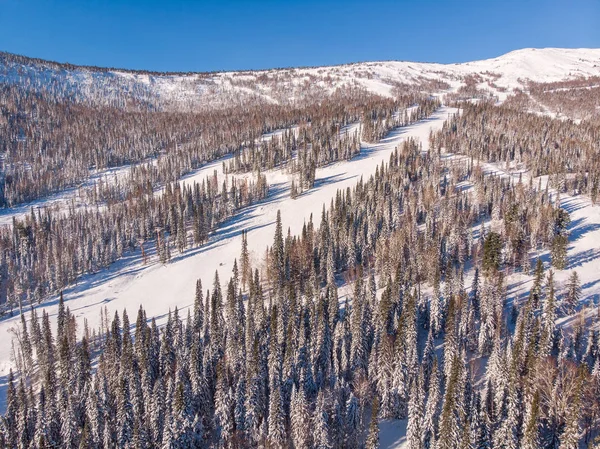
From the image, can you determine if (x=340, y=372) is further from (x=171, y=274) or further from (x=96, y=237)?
(x=96, y=237)

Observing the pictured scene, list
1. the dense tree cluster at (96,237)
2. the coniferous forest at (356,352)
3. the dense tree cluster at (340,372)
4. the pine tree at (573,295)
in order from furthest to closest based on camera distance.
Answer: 1. the dense tree cluster at (96,237)
2. the pine tree at (573,295)
3. the coniferous forest at (356,352)
4. the dense tree cluster at (340,372)

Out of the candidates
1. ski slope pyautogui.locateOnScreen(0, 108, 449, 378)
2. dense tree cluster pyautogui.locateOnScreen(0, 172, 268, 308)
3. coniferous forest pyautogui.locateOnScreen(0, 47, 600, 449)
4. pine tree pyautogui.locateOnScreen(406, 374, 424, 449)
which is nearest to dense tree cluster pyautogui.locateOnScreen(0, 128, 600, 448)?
pine tree pyautogui.locateOnScreen(406, 374, 424, 449)

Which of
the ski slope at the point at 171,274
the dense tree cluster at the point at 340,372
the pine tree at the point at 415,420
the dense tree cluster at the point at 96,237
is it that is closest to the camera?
the pine tree at the point at 415,420

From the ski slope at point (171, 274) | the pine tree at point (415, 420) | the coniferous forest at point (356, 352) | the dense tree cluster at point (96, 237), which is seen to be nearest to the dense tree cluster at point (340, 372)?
the pine tree at point (415, 420)

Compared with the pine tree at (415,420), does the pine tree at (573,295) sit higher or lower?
higher

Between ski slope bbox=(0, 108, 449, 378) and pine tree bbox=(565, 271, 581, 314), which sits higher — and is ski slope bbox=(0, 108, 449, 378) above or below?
below

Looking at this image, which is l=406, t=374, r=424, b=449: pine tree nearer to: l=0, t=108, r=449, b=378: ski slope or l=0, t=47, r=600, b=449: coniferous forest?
l=0, t=47, r=600, b=449: coniferous forest

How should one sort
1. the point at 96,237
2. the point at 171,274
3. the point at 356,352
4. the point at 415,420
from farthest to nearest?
1. the point at 96,237
2. the point at 171,274
3. the point at 356,352
4. the point at 415,420

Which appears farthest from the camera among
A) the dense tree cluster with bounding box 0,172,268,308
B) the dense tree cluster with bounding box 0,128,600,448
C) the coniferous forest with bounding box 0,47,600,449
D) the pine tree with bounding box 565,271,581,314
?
the dense tree cluster with bounding box 0,172,268,308

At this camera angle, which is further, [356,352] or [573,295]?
[573,295]

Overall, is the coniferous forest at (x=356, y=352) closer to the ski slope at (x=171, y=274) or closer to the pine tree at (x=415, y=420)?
the pine tree at (x=415, y=420)

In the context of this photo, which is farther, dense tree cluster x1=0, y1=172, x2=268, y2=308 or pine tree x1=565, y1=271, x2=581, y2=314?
dense tree cluster x1=0, y1=172, x2=268, y2=308

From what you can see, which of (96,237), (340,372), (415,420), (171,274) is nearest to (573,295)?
(415,420)

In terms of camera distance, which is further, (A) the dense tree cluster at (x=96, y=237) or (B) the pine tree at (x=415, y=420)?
(A) the dense tree cluster at (x=96, y=237)
